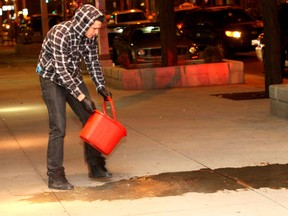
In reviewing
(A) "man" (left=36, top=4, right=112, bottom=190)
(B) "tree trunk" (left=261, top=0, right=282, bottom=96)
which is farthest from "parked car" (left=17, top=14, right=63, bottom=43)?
(A) "man" (left=36, top=4, right=112, bottom=190)

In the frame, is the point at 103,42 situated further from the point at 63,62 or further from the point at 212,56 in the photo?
the point at 63,62

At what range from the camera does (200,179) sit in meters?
8.20

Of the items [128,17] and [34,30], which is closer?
[128,17]

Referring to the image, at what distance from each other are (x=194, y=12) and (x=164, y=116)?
15794 millimetres

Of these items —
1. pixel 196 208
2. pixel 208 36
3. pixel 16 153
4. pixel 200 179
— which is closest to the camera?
pixel 196 208

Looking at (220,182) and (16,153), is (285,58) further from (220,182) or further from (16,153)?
(220,182)

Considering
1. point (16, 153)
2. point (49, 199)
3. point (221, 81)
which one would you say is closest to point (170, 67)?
point (221, 81)

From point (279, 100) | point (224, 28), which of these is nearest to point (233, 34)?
point (224, 28)

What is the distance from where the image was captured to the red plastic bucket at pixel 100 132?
25.7 ft

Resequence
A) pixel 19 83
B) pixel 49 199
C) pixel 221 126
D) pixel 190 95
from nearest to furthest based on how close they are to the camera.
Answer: pixel 49 199 < pixel 221 126 < pixel 190 95 < pixel 19 83

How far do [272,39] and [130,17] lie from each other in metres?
19.9

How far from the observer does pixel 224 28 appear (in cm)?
2645

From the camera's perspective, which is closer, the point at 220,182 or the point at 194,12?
the point at 220,182

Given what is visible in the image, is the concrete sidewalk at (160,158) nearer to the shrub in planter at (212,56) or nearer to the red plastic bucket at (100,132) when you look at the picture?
the red plastic bucket at (100,132)
